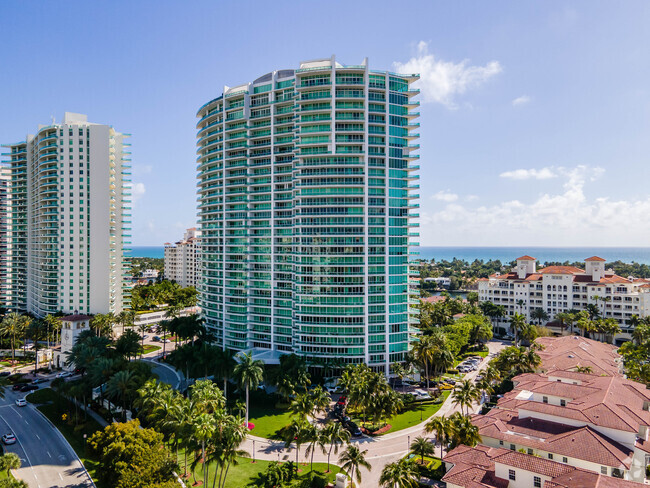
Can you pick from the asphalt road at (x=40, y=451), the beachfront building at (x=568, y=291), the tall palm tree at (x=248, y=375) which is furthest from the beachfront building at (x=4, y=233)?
the beachfront building at (x=568, y=291)

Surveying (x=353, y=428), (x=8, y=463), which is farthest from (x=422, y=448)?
(x=8, y=463)

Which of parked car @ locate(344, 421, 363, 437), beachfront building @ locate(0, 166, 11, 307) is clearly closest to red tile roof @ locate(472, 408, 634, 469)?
parked car @ locate(344, 421, 363, 437)

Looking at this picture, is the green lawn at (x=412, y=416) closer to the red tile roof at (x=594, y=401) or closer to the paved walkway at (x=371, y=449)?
the paved walkway at (x=371, y=449)

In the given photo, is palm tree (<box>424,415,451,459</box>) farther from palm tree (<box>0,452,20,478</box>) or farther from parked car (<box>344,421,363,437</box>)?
palm tree (<box>0,452,20,478</box>)

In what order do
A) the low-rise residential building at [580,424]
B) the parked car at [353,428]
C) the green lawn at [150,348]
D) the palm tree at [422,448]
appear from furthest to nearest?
1. the green lawn at [150,348]
2. the parked car at [353,428]
3. the palm tree at [422,448]
4. the low-rise residential building at [580,424]

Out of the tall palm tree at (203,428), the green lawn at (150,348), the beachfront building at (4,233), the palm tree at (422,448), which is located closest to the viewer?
the tall palm tree at (203,428)

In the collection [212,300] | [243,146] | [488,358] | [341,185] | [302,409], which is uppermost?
[243,146]

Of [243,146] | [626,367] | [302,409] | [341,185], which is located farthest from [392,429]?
[243,146]

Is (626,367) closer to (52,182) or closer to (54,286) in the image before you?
(54,286)
